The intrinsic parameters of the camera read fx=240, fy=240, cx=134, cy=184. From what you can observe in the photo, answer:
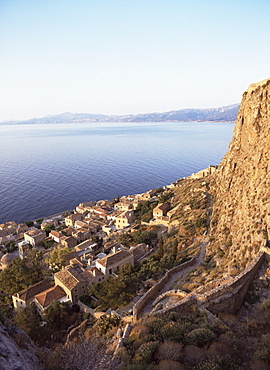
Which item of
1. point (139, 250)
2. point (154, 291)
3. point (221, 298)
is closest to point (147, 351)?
point (221, 298)

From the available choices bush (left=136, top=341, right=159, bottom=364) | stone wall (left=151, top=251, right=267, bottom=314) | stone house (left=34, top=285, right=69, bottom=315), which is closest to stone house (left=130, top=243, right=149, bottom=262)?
stone house (left=34, top=285, right=69, bottom=315)

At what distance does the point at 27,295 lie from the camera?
22250 millimetres

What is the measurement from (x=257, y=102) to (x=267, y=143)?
506 centimetres

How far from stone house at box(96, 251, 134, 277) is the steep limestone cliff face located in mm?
9056

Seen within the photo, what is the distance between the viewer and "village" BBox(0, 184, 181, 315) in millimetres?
22438

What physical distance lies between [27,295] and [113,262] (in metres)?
8.44

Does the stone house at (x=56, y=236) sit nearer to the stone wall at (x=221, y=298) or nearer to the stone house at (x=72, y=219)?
the stone house at (x=72, y=219)

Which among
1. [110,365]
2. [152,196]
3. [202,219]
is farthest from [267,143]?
[152,196]

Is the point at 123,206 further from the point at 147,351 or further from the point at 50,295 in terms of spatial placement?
the point at 147,351

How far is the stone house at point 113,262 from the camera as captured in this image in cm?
2429

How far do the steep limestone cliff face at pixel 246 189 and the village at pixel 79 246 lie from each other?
9.91m

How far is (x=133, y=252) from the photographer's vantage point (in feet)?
88.1

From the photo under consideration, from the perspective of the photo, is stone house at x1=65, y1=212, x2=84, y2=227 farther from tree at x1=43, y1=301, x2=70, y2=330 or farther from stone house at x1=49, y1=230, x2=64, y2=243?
tree at x1=43, y1=301, x2=70, y2=330

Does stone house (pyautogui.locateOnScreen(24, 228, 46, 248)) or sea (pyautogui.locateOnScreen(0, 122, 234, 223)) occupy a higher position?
sea (pyautogui.locateOnScreen(0, 122, 234, 223))
